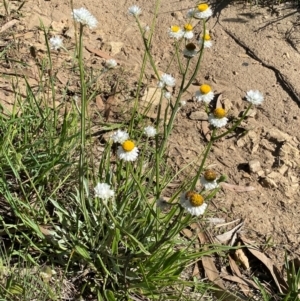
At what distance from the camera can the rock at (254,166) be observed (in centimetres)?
290

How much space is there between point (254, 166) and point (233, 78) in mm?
777

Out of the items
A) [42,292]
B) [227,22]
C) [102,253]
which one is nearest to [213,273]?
[102,253]

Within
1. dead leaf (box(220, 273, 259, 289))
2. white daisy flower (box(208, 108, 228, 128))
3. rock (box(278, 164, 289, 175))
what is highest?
white daisy flower (box(208, 108, 228, 128))

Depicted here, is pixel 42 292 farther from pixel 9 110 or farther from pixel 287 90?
pixel 287 90

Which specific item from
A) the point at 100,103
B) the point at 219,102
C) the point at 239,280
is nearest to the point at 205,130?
the point at 219,102

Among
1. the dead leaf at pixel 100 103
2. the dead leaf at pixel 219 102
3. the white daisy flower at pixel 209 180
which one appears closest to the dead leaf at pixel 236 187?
the dead leaf at pixel 219 102

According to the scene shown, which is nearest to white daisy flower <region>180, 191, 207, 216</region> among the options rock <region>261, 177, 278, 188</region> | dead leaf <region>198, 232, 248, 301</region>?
dead leaf <region>198, 232, 248, 301</region>

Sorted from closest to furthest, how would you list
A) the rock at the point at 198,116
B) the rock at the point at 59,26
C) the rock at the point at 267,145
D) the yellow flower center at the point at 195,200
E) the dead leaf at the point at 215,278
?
the yellow flower center at the point at 195,200
the dead leaf at the point at 215,278
the rock at the point at 267,145
the rock at the point at 198,116
the rock at the point at 59,26

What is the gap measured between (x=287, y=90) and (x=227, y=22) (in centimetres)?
77

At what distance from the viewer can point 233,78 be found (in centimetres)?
345

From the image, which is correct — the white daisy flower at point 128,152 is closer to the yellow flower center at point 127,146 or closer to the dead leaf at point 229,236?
the yellow flower center at point 127,146

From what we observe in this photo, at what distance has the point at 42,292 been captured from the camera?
1.99 meters

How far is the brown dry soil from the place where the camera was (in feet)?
9.02

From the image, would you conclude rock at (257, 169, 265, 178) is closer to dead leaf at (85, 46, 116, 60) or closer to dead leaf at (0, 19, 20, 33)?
dead leaf at (85, 46, 116, 60)
